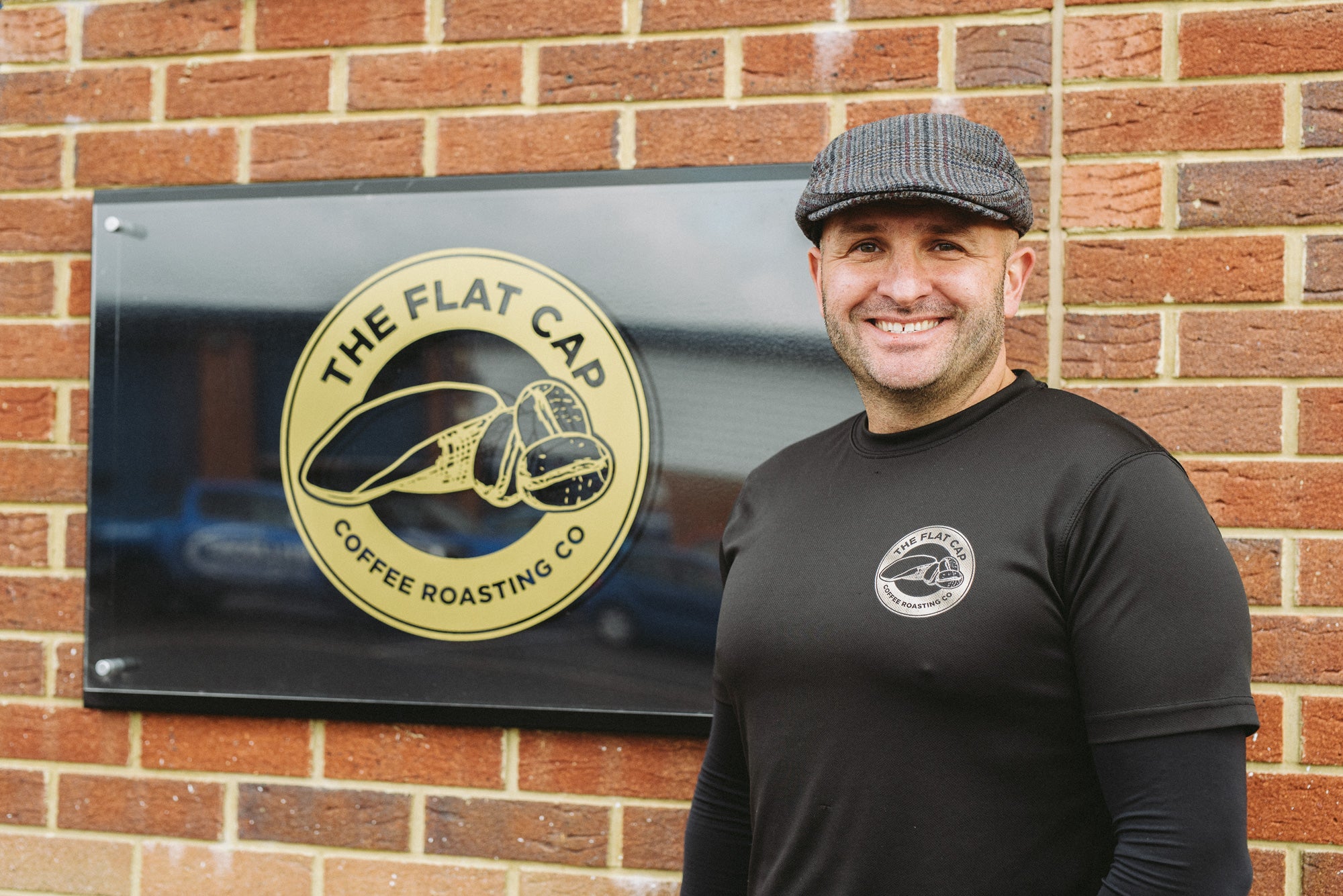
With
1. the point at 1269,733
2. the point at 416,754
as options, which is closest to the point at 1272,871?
the point at 1269,733

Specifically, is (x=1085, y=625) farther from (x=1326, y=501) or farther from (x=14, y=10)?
(x=14, y=10)

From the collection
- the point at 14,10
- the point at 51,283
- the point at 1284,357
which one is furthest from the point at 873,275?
the point at 14,10

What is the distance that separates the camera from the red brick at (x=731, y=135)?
1808 millimetres

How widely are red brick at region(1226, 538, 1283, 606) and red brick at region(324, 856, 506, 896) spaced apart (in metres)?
1.32

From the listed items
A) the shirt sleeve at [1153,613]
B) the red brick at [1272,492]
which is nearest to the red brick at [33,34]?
the shirt sleeve at [1153,613]

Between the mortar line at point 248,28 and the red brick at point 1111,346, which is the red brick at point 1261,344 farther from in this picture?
the mortar line at point 248,28

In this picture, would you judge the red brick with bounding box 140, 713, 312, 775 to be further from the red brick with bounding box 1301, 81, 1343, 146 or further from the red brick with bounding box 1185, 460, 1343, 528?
the red brick with bounding box 1301, 81, 1343, 146

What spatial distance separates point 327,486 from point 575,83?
84cm

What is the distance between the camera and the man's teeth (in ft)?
4.34

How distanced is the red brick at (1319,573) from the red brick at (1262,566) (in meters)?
0.03

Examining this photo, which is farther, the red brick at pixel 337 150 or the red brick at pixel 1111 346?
the red brick at pixel 337 150

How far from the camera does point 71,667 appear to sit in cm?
200

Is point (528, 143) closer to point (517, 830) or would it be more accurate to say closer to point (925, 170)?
point (925, 170)

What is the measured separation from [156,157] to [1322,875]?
2323 mm
